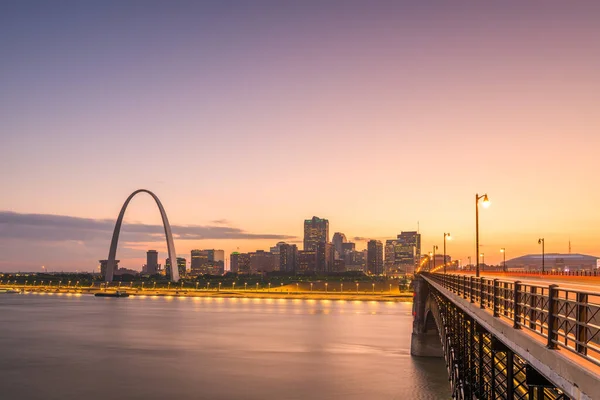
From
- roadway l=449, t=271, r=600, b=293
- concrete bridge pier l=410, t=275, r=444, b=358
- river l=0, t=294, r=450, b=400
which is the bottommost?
river l=0, t=294, r=450, b=400

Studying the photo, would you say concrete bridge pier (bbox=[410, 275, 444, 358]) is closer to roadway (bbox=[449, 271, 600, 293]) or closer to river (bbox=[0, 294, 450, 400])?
river (bbox=[0, 294, 450, 400])

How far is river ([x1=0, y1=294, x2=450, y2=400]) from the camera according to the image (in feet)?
188

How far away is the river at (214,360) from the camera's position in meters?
57.2

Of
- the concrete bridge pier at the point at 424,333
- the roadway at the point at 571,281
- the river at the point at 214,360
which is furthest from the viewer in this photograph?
the concrete bridge pier at the point at 424,333

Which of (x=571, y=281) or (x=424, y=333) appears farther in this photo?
(x=424, y=333)

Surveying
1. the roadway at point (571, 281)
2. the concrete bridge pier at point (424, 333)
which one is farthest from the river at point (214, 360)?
the roadway at point (571, 281)

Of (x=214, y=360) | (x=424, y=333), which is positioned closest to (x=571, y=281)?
(x=424, y=333)

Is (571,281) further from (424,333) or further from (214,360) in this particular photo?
(214,360)

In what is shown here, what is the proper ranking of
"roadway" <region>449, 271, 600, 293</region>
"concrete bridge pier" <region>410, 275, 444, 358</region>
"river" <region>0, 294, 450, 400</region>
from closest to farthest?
"roadway" <region>449, 271, 600, 293</region> → "river" <region>0, 294, 450, 400</region> → "concrete bridge pier" <region>410, 275, 444, 358</region>

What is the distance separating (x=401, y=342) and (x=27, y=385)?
54.3 meters

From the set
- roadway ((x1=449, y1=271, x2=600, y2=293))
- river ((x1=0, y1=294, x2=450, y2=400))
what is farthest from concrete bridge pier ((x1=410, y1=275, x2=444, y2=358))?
roadway ((x1=449, y1=271, x2=600, y2=293))

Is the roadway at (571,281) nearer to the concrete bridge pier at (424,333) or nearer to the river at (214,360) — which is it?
the concrete bridge pier at (424,333)

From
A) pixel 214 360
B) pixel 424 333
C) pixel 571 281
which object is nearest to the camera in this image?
pixel 571 281

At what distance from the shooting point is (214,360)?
7769cm
